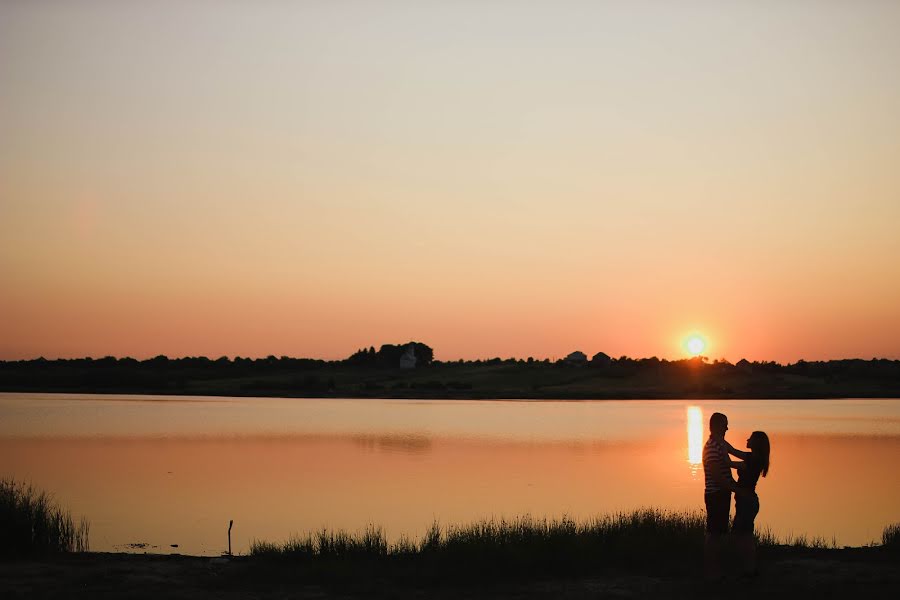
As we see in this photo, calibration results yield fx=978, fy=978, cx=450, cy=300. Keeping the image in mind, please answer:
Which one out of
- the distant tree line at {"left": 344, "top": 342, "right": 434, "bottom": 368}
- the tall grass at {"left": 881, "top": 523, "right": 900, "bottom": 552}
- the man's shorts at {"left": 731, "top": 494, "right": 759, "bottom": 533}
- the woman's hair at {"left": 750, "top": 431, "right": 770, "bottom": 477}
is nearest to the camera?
the woman's hair at {"left": 750, "top": 431, "right": 770, "bottom": 477}

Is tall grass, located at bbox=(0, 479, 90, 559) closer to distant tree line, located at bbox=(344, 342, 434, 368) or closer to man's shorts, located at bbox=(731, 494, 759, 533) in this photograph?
man's shorts, located at bbox=(731, 494, 759, 533)

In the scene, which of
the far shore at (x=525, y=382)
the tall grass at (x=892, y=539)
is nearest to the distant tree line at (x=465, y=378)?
the far shore at (x=525, y=382)

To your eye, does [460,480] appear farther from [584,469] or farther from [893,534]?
[893,534]

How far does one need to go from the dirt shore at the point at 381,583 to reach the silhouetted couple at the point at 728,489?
1.16ft

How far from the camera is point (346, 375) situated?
141875 mm

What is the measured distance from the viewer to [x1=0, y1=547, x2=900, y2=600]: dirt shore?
11391 mm

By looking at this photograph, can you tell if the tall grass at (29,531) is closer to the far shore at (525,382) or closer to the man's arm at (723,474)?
the man's arm at (723,474)

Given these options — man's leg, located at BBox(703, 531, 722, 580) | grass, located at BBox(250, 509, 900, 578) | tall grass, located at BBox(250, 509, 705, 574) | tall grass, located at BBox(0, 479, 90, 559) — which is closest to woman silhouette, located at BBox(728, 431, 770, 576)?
man's leg, located at BBox(703, 531, 722, 580)

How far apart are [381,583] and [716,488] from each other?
426cm

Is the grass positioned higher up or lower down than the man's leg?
lower down

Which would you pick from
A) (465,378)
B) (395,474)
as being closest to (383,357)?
(465,378)

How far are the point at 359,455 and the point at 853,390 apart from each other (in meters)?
93.3

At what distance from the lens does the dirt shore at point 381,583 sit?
1139cm

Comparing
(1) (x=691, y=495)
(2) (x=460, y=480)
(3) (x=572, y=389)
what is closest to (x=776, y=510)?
(1) (x=691, y=495)
